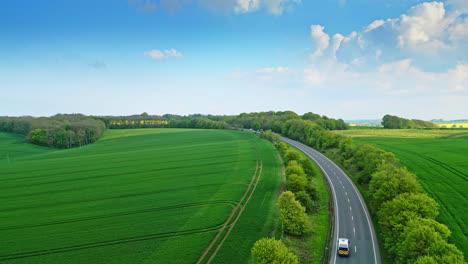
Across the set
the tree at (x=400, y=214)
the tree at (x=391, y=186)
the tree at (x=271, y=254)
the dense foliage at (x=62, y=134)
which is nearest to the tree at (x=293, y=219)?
the tree at (x=271, y=254)

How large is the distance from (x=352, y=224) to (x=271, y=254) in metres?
20.2

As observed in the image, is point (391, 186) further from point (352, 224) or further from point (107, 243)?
point (107, 243)

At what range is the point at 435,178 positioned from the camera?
165 feet

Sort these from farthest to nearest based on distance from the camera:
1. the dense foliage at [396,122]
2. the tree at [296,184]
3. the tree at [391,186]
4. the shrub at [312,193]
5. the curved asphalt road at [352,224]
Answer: the dense foliage at [396,122] < the shrub at [312,193] < the tree at [296,184] < the tree at [391,186] < the curved asphalt road at [352,224]

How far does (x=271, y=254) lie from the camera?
23.8 metres

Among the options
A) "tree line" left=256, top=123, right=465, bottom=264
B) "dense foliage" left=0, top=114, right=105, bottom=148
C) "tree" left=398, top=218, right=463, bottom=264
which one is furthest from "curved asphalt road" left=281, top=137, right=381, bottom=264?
"dense foliage" left=0, top=114, right=105, bottom=148

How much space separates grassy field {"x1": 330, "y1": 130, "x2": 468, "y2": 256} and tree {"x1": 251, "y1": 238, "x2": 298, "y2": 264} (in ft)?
79.4

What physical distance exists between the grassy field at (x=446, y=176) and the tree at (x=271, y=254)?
24196 millimetres

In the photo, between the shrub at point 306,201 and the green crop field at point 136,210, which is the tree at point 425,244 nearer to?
the shrub at point 306,201

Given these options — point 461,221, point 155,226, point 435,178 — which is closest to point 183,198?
point 155,226

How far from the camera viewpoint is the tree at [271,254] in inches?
927

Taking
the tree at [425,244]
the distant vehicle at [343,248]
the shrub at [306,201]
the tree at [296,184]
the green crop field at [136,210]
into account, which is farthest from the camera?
the tree at [296,184]

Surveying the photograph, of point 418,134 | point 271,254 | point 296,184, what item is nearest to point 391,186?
point 296,184

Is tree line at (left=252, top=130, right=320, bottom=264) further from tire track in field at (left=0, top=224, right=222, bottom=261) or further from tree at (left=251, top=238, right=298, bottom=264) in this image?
tire track in field at (left=0, top=224, right=222, bottom=261)
